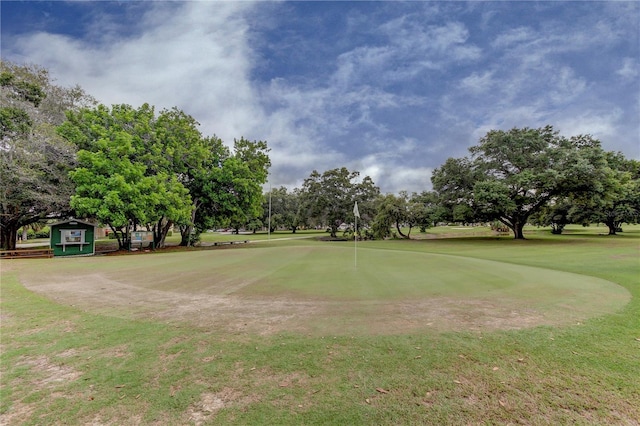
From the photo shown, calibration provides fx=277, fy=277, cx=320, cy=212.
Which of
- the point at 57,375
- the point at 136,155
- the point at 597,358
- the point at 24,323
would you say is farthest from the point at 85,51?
the point at 597,358

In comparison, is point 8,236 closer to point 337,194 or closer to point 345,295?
point 345,295

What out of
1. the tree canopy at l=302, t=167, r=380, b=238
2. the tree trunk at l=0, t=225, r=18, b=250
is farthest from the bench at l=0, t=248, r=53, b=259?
the tree canopy at l=302, t=167, r=380, b=238

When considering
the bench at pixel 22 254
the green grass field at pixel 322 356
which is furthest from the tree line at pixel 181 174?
the green grass field at pixel 322 356

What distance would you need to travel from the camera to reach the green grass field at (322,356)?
2.83m

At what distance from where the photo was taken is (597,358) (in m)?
3.85

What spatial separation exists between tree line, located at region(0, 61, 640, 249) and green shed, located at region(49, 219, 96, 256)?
1712 mm

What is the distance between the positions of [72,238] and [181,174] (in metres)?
10.1

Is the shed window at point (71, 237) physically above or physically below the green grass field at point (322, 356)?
above

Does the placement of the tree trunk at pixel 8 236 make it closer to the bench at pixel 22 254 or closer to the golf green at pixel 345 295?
the bench at pixel 22 254

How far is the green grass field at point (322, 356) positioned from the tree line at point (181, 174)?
14.2 m

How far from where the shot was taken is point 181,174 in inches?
1081

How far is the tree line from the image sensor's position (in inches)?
771

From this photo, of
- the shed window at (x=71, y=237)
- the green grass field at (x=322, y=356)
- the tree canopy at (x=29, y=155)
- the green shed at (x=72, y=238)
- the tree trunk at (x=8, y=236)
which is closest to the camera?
the green grass field at (x=322, y=356)

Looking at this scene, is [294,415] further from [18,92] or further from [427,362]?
[18,92]
